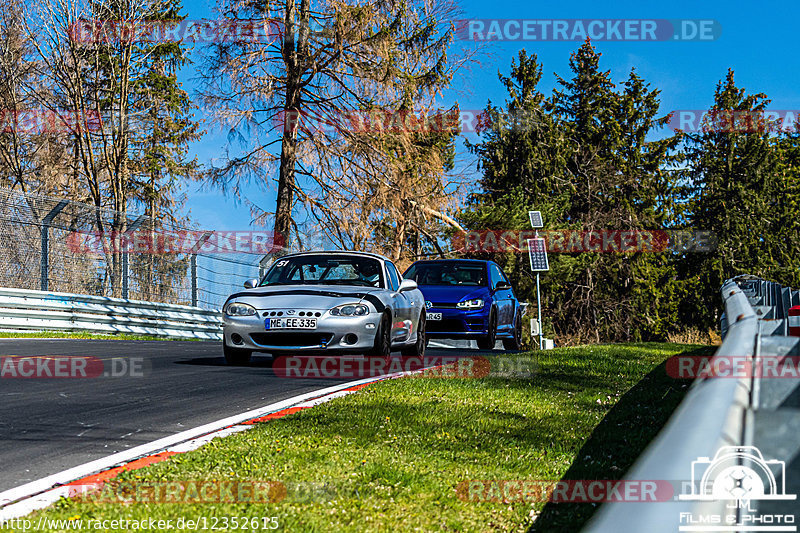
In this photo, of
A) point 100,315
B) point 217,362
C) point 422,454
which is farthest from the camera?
point 100,315

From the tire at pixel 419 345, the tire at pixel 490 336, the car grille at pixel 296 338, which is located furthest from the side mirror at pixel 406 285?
the tire at pixel 490 336

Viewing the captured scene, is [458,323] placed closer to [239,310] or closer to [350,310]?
[350,310]

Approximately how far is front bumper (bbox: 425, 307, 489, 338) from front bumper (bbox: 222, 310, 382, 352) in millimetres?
5937

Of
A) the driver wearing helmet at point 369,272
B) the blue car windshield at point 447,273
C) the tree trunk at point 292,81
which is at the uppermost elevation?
the tree trunk at point 292,81

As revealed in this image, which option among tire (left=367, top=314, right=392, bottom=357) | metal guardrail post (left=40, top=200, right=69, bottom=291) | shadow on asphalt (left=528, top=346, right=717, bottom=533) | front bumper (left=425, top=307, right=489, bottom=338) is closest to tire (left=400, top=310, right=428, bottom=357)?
tire (left=367, top=314, right=392, bottom=357)

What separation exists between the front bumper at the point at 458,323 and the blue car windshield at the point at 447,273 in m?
0.95

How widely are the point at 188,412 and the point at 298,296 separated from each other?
371cm

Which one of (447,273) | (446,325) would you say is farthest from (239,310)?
(447,273)

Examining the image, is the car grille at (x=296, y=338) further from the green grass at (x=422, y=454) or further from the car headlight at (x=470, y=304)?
the car headlight at (x=470, y=304)

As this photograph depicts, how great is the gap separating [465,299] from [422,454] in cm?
1132

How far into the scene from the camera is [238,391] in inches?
308

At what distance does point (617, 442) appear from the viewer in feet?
17.0

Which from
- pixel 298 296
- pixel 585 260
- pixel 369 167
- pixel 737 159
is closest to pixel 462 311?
pixel 298 296

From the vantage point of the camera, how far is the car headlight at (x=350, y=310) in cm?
994
